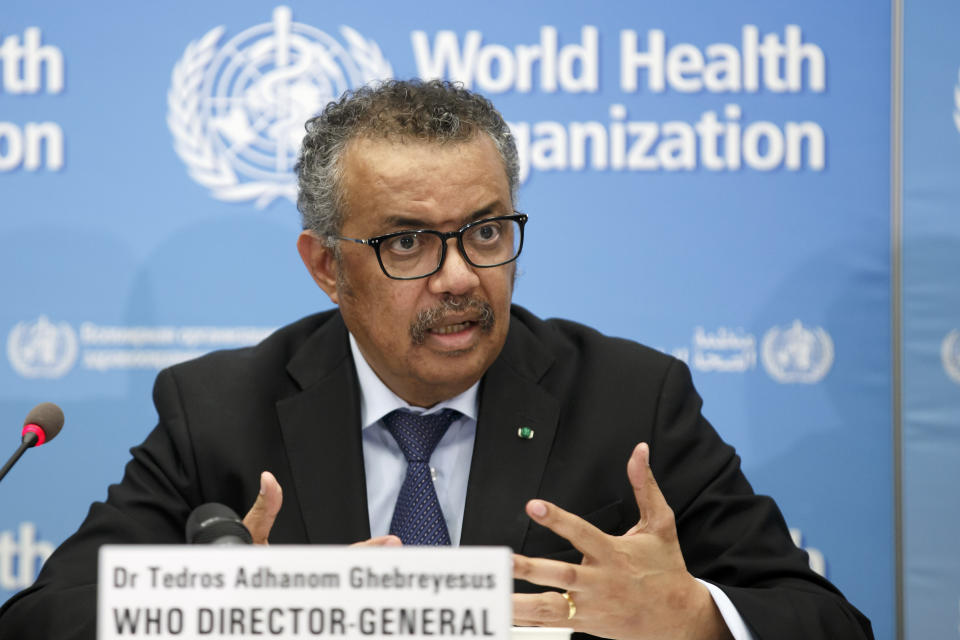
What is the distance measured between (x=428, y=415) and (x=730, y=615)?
868 millimetres

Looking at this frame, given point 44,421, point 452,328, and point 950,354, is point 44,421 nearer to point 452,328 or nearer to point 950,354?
point 452,328

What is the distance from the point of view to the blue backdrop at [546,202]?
133 inches

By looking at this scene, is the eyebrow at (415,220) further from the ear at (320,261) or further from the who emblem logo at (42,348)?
the who emblem logo at (42,348)

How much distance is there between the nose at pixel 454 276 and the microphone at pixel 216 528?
896 mm

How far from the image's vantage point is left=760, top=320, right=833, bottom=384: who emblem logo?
3396 mm

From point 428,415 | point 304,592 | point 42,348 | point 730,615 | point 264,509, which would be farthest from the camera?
point 42,348

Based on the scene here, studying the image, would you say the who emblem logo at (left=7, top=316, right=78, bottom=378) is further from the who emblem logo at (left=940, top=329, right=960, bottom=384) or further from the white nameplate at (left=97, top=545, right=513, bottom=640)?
the who emblem logo at (left=940, top=329, right=960, bottom=384)

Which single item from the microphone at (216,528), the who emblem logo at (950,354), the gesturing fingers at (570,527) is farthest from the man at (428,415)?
the who emblem logo at (950,354)

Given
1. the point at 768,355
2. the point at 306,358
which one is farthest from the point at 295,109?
the point at 768,355

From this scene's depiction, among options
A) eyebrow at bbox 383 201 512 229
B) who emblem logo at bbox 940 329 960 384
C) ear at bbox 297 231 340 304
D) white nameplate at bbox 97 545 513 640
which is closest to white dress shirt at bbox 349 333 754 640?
ear at bbox 297 231 340 304

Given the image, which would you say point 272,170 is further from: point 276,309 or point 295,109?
point 276,309

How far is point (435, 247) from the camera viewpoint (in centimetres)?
222

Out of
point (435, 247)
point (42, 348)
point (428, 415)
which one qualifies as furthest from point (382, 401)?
point (42, 348)

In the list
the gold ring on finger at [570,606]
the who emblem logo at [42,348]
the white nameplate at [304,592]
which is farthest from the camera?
the who emblem logo at [42,348]
